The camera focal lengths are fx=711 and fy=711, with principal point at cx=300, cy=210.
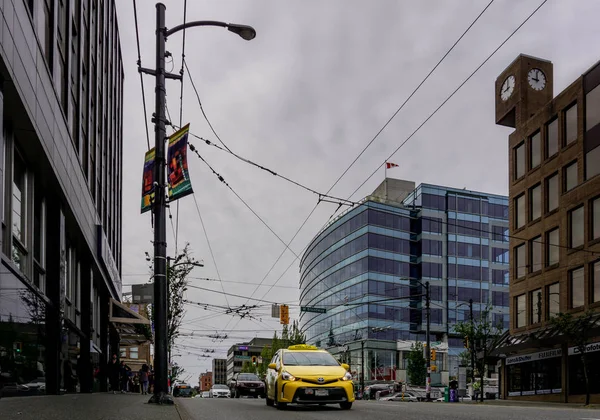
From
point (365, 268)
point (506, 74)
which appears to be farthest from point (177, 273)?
point (365, 268)

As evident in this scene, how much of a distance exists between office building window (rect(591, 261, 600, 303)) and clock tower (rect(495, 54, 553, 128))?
1444cm

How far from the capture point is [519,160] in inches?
1960

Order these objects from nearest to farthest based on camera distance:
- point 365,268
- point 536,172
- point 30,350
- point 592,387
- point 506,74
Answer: point 30,350, point 592,387, point 536,172, point 506,74, point 365,268

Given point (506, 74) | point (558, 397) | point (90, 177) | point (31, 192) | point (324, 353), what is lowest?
point (558, 397)

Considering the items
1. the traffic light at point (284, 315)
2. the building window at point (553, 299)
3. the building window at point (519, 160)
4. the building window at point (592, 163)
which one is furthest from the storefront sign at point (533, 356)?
the traffic light at point (284, 315)

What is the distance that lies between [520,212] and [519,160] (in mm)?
3675

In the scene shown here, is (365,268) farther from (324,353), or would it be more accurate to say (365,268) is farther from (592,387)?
(324,353)

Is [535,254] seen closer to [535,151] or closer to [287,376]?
[535,151]

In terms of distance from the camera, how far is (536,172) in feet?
153

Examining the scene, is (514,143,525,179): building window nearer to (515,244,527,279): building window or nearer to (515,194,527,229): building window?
(515,194,527,229): building window

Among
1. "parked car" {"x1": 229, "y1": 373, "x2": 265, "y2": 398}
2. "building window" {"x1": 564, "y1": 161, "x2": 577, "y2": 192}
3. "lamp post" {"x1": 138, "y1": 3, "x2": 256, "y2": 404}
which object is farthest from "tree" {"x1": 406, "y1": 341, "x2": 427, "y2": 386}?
"lamp post" {"x1": 138, "y1": 3, "x2": 256, "y2": 404}

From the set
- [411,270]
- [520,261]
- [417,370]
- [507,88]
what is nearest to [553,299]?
[520,261]

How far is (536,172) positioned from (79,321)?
3175cm

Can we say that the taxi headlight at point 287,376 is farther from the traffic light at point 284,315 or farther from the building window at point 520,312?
the building window at point 520,312
